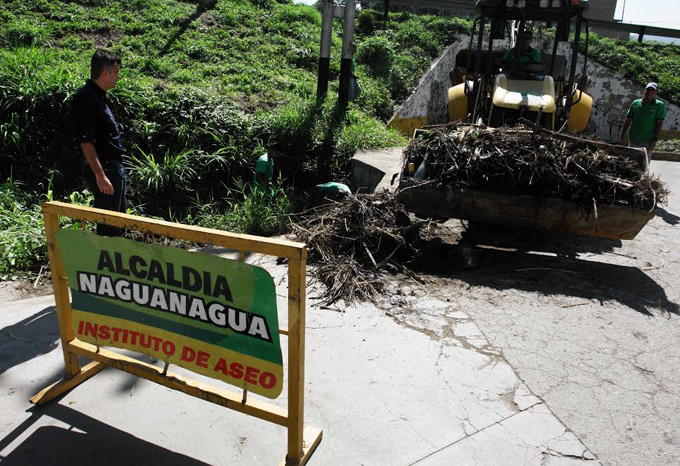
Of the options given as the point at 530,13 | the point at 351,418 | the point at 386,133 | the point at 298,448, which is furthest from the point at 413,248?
the point at 386,133

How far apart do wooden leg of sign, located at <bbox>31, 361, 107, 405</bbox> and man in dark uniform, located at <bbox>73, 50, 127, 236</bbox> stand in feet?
4.29

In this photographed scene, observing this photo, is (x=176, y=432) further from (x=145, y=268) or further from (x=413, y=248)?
(x=413, y=248)

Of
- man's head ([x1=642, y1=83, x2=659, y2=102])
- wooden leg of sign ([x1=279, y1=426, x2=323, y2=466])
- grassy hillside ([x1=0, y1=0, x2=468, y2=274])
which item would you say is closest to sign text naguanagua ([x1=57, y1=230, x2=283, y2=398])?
wooden leg of sign ([x1=279, y1=426, x2=323, y2=466])

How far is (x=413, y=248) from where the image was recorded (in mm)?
5129

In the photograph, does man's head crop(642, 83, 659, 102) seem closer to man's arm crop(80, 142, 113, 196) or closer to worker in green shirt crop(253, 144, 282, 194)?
worker in green shirt crop(253, 144, 282, 194)

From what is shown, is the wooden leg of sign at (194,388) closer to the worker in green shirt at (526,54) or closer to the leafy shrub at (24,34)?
the worker in green shirt at (526,54)

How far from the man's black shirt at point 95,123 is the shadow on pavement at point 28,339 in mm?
1345

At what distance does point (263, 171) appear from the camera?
6.61m

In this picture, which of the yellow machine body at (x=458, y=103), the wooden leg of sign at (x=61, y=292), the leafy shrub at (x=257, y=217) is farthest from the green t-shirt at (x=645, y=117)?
the wooden leg of sign at (x=61, y=292)

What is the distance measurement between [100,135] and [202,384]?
2.42m

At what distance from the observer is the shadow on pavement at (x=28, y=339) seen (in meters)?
3.13

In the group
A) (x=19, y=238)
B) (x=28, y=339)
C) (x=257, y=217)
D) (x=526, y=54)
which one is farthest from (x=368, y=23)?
(x=28, y=339)

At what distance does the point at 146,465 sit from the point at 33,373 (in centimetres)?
117

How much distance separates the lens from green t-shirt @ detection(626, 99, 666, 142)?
711 cm
